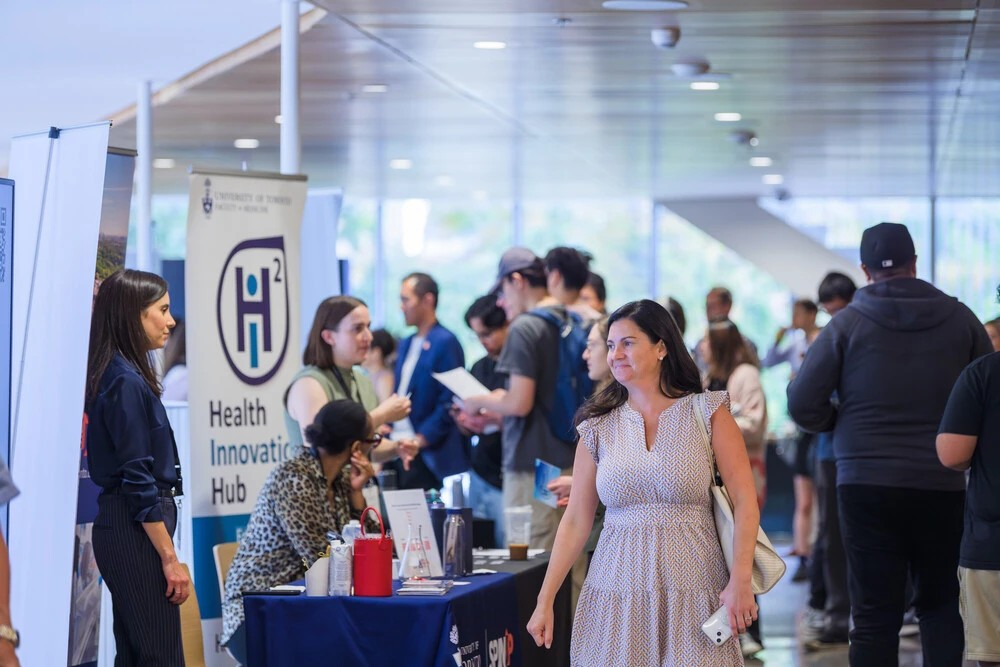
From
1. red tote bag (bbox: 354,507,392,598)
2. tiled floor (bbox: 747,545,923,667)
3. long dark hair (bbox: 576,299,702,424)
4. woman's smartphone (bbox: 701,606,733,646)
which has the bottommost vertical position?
tiled floor (bbox: 747,545,923,667)

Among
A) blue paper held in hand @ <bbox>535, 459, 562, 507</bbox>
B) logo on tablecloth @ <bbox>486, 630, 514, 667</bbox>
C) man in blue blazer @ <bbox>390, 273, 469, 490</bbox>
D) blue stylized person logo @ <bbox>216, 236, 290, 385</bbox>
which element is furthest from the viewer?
man in blue blazer @ <bbox>390, 273, 469, 490</bbox>

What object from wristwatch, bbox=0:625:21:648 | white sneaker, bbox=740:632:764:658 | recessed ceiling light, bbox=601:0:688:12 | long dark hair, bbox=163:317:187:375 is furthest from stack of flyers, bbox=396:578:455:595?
long dark hair, bbox=163:317:187:375

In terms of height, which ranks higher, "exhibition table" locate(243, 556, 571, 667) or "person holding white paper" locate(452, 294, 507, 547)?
"person holding white paper" locate(452, 294, 507, 547)

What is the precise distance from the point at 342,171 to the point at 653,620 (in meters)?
10.2

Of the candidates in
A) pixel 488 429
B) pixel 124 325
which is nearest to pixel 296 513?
pixel 124 325

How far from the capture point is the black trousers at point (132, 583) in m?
3.86

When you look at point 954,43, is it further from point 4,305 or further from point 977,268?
point 4,305

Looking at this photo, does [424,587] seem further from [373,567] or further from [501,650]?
[501,650]

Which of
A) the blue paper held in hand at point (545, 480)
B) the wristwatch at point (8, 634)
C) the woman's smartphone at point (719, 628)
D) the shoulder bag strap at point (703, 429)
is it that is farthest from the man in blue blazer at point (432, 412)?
the wristwatch at point (8, 634)

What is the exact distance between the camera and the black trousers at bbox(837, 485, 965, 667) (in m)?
4.55

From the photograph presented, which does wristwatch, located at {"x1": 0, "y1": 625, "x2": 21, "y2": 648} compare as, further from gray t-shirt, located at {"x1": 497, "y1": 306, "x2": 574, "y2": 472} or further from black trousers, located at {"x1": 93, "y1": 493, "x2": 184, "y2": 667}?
gray t-shirt, located at {"x1": 497, "y1": 306, "x2": 574, "y2": 472}

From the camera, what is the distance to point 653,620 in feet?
11.7

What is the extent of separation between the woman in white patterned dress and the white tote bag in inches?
0.8

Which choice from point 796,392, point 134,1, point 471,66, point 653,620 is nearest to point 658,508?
point 653,620
